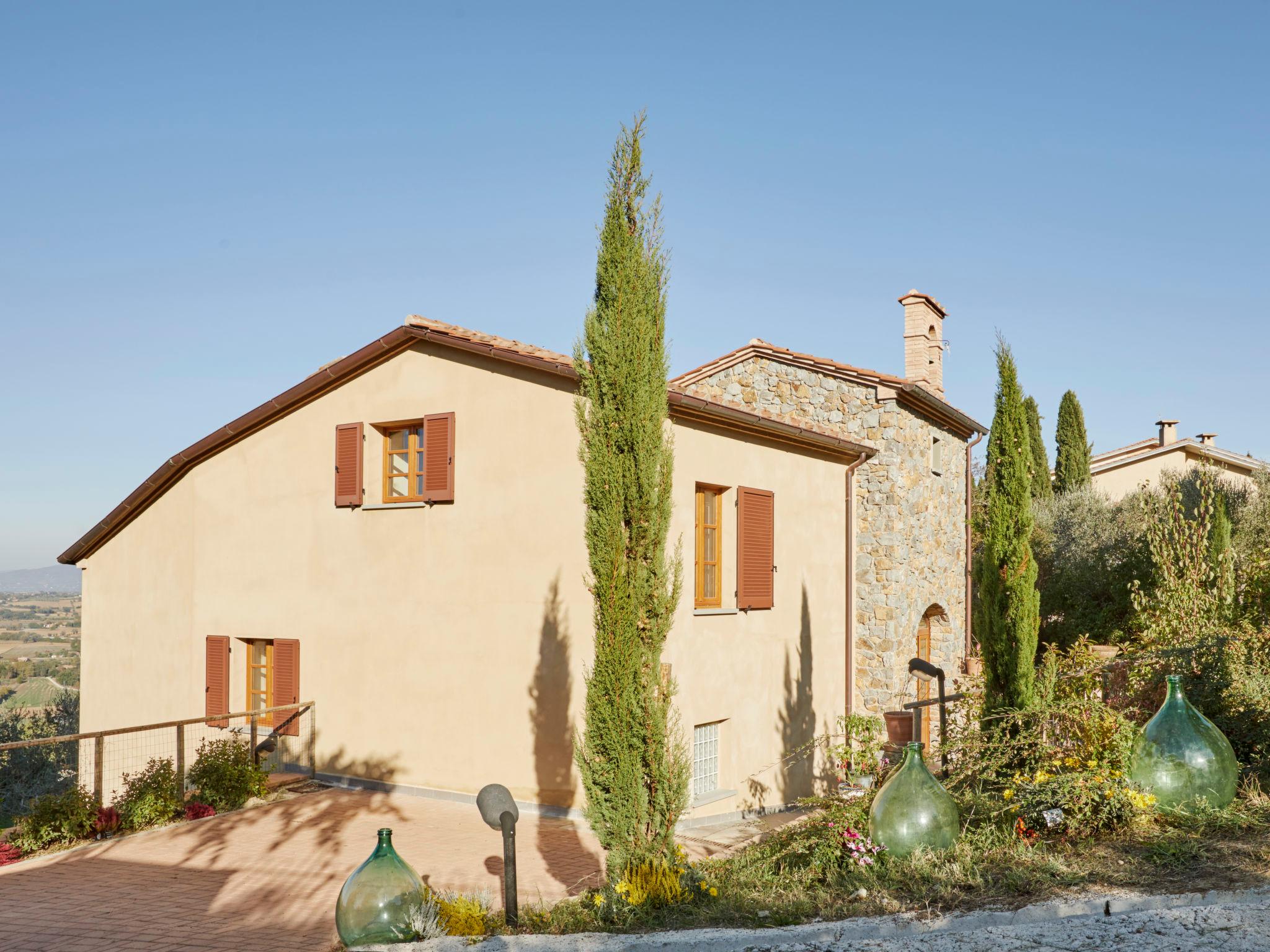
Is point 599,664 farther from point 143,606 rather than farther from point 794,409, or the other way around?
point 143,606

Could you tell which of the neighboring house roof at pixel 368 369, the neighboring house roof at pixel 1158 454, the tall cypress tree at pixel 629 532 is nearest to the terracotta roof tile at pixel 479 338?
the neighboring house roof at pixel 368 369

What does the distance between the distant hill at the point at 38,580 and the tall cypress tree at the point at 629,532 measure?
518 feet

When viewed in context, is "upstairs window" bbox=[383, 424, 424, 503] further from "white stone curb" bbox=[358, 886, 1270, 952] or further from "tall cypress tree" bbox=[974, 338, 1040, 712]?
"white stone curb" bbox=[358, 886, 1270, 952]

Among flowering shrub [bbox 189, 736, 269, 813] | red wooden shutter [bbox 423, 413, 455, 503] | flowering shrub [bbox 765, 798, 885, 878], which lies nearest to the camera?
flowering shrub [bbox 765, 798, 885, 878]

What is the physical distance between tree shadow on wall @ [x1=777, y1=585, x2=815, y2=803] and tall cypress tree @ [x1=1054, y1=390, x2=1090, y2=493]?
58.7 feet

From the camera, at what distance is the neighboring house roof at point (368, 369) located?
441 inches

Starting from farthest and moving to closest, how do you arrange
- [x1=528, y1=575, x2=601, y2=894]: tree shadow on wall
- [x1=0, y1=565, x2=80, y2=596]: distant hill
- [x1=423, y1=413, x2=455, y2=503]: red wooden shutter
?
[x1=0, y1=565, x2=80, y2=596]: distant hill
[x1=423, y1=413, x2=455, y2=503]: red wooden shutter
[x1=528, y1=575, x2=601, y2=894]: tree shadow on wall

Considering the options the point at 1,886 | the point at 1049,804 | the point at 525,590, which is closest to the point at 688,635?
the point at 525,590

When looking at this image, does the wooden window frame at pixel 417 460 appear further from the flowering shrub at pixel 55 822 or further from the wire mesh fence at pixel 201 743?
the flowering shrub at pixel 55 822

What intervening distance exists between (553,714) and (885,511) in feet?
21.0

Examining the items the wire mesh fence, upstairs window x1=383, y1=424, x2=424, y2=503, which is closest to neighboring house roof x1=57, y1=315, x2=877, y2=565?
upstairs window x1=383, y1=424, x2=424, y2=503

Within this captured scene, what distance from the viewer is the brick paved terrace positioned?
22.4 feet

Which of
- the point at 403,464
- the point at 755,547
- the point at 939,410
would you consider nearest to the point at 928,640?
the point at 939,410

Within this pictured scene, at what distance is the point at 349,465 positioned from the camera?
12641mm
